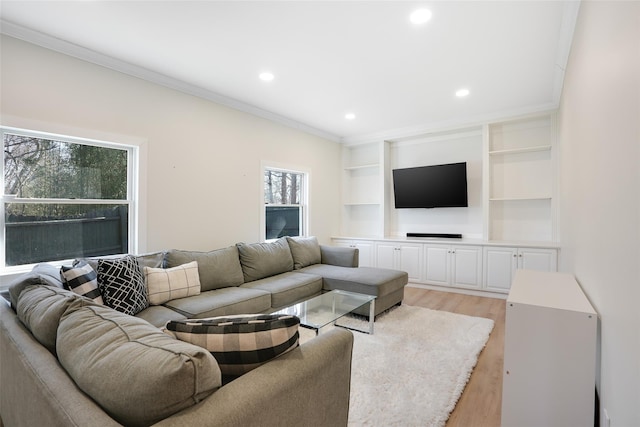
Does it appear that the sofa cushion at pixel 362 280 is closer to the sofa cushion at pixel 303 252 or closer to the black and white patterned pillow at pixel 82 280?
the sofa cushion at pixel 303 252

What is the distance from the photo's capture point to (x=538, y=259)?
3.83 m

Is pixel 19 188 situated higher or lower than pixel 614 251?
higher

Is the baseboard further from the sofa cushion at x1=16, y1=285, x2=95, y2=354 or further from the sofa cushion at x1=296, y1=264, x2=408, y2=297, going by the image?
the sofa cushion at x1=16, y1=285, x2=95, y2=354

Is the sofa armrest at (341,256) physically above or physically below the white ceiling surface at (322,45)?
below

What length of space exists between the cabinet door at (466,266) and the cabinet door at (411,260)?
48 cm

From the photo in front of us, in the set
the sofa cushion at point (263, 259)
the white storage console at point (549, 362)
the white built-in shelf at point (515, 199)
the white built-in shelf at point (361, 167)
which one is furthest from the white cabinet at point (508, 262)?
the sofa cushion at point (263, 259)

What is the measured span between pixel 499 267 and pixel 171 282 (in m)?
3.97

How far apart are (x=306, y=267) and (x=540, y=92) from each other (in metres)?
3.52

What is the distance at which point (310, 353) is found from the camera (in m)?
1.12

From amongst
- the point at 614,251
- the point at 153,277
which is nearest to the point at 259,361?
the point at 614,251

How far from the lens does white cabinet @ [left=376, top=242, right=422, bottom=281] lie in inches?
185

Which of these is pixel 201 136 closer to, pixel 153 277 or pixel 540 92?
pixel 153 277

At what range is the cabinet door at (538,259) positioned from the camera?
3762 mm

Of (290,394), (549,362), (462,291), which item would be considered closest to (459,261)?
(462,291)
